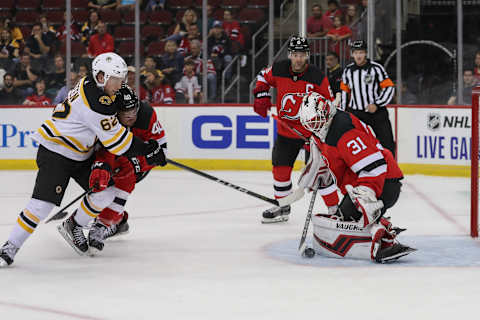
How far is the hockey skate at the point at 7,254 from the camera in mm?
3820

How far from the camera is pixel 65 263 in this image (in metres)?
4.00

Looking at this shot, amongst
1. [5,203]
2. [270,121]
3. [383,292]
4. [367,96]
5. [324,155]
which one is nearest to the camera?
[383,292]

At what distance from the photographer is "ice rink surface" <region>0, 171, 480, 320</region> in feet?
10.1

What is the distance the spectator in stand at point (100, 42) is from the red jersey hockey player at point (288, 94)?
3975mm

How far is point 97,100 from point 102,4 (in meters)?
5.67

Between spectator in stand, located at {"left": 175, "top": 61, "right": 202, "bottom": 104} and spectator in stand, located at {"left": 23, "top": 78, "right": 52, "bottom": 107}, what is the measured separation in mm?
1313

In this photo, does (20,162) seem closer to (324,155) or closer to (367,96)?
(367,96)

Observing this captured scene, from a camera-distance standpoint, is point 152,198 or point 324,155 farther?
point 152,198

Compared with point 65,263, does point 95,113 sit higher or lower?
higher

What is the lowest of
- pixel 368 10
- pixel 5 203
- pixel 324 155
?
pixel 5 203

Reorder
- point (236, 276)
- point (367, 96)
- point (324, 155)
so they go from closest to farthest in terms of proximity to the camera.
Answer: point (236, 276)
point (324, 155)
point (367, 96)

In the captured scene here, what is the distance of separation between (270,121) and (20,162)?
2.49 meters

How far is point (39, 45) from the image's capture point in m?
9.02

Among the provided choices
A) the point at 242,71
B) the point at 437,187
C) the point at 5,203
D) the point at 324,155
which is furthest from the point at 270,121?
the point at 324,155
